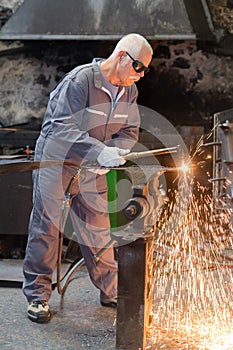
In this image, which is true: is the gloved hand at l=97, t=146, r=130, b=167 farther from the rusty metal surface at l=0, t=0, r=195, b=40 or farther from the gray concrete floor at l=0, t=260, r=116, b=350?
the rusty metal surface at l=0, t=0, r=195, b=40

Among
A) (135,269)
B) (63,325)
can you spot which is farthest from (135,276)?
(63,325)

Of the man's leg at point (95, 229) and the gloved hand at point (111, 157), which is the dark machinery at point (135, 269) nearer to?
the gloved hand at point (111, 157)

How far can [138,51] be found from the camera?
111 inches

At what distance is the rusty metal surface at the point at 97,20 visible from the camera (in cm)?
481

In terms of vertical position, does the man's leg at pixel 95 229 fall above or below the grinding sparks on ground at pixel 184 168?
below

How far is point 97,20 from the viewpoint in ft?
16.3

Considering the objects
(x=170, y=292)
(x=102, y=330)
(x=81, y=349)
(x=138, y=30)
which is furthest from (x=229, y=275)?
(x=138, y=30)

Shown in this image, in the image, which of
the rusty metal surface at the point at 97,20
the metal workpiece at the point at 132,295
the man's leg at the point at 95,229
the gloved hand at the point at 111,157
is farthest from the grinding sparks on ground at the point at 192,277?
the rusty metal surface at the point at 97,20

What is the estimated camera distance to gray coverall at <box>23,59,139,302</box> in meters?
2.87

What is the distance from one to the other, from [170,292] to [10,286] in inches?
41.1

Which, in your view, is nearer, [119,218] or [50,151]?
[50,151]

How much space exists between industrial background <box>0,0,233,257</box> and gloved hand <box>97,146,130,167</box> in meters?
2.36

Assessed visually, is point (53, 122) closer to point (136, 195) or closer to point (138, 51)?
point (138, 51)

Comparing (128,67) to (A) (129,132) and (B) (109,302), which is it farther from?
(B) (109,302)
